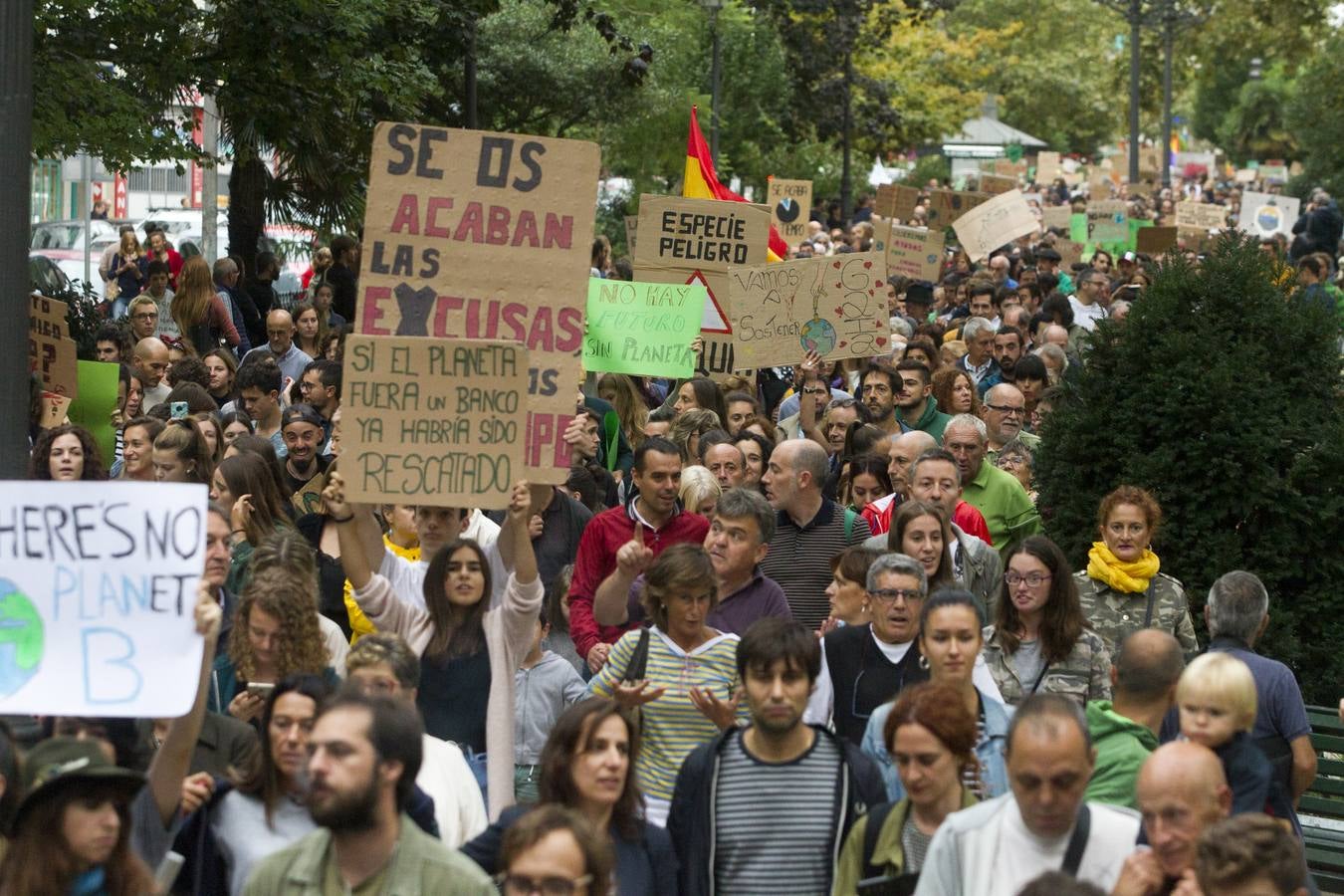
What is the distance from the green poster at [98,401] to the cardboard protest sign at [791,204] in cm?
1368

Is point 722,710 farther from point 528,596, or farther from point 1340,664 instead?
point 1340,664

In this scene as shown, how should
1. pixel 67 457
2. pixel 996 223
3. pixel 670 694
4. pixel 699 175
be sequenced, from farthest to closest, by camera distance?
1. pixel 996 223
2. pixel 699 175
3. pixel 67 457
4. pixel 670 694

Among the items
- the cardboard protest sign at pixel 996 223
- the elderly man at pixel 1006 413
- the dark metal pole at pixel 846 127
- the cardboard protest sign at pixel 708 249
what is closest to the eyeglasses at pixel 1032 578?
the elderly man at pixel 1006 413

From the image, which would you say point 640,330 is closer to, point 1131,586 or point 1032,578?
point 1131,586

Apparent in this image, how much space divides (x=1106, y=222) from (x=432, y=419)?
78.4 feet

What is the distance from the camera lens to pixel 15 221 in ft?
22.9

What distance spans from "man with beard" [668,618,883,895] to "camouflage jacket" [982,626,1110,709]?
1.52m

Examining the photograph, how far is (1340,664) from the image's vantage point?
884cm

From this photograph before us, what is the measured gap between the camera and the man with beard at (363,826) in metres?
4.57

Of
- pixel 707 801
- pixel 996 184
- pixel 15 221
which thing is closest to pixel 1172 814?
pixel 707 801

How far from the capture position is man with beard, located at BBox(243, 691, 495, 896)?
457 cm

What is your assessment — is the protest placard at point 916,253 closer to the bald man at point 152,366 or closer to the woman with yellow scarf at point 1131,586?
the bald man at point 152,366

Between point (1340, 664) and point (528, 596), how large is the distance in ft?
12.5

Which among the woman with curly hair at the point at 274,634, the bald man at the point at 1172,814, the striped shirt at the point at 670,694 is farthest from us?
the striped shirt at the point at 670,694
